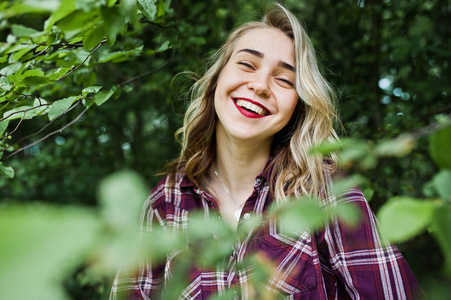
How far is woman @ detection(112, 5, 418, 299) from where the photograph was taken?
149 centimetres

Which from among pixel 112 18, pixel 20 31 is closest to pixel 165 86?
pixel 20 31

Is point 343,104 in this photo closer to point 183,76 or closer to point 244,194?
point 183,76

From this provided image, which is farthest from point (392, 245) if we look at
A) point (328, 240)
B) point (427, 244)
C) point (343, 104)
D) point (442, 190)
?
point (427, 244)

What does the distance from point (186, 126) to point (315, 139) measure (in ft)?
2.48

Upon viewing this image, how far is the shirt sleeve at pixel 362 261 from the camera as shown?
4.66 feet

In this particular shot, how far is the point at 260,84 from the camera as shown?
172 centimetres

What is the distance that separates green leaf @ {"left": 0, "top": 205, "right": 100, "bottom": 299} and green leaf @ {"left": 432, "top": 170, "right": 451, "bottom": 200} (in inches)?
15.5

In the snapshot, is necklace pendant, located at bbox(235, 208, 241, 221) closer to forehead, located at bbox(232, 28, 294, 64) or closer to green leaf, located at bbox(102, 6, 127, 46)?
forehead, located at bbox(232, 28, 294, 64)

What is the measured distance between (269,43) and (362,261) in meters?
1.10

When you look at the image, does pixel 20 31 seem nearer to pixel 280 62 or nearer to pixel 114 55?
pixel 114 55

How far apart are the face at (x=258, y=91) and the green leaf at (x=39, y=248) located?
4.75 feet

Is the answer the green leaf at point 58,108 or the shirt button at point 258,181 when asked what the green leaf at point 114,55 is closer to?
the green leaf at point 58,108

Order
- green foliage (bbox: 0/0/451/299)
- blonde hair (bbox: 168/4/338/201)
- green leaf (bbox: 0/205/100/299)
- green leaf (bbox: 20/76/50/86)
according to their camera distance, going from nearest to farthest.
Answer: green leaf (bbox: 0/205/100/299)
green leaf (bbox: 20/76/50/86)
green foliage (bbox: 0/0/451/299)
blonde hair (bbox: 168/4/338/201)

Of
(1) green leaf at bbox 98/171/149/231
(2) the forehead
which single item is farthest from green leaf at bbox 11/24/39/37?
(2) the forehead
